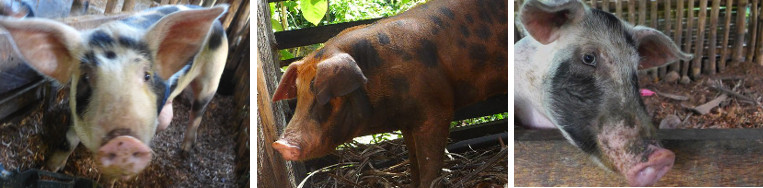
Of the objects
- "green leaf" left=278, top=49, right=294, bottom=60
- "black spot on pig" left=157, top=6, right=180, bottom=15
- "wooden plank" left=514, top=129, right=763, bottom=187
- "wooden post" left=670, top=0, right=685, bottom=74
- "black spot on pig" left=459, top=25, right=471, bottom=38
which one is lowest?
Result: "wooden plank" left=514, top=129, right=763, bottom=187

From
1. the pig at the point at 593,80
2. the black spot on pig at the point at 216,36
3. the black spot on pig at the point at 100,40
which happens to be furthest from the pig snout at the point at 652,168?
the black spot on pig at the point at 100,40

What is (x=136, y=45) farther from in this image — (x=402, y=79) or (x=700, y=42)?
(x=700, y=42)

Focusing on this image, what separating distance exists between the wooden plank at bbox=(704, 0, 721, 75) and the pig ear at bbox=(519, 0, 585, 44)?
298mm

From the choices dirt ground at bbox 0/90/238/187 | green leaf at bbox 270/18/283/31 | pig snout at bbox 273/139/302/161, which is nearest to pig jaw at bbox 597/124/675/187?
pig snout at bbox 273/139/302/161

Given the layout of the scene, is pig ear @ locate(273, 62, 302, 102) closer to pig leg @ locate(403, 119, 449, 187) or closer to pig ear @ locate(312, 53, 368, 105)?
pig ear @ locate(312, 53, 368, 105)

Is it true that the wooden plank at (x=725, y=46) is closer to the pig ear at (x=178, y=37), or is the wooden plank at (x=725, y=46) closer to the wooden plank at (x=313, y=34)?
the wooden plank at (x=313, y=34)

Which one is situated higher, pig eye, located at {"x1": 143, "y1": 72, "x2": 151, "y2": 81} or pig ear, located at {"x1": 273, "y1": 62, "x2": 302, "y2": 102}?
pig eye, located at {"x1": 143, "y1": 72, "x2": 151, "y2": 81}

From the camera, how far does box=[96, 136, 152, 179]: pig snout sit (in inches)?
58.6

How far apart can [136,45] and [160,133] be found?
22 cm

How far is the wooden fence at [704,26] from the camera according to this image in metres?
1.52

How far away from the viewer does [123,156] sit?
1515 mm

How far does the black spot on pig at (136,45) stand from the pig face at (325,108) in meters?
0.38

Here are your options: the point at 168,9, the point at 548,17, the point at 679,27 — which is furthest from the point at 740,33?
the point at 168,9

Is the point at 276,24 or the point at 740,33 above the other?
the point at 276,24
